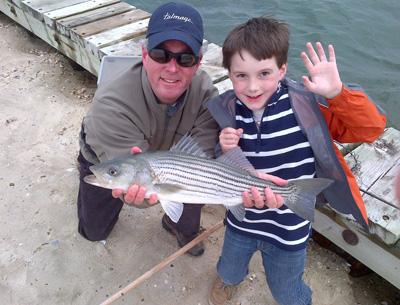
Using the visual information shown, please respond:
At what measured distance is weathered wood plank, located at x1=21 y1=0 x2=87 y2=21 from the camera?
700cm

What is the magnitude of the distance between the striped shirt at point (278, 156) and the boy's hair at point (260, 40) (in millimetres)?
294

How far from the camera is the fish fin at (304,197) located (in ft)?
9.50

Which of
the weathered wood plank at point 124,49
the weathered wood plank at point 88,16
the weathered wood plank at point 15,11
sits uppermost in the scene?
the weathered wood plank at point 124,49

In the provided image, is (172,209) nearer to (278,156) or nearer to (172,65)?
(278,156)

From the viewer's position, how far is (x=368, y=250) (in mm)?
3801

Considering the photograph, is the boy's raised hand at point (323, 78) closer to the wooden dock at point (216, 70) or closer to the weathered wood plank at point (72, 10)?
the wooden dock at point (216, 70)

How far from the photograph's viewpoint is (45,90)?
267 inches

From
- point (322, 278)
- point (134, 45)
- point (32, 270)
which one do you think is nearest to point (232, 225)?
point (322, 278)

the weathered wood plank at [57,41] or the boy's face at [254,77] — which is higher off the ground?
the boy's face at [254,77]

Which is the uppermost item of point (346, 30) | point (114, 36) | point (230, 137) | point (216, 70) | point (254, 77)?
point (254, 77)

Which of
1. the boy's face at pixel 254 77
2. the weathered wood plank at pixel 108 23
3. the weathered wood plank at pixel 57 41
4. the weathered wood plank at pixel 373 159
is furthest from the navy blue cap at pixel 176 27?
the weathered wood plank at pixel 108 23

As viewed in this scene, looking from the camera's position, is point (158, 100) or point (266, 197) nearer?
point (266, 197)

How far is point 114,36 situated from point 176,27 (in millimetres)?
3271

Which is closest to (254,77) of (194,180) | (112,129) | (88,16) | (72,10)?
(194,180)
